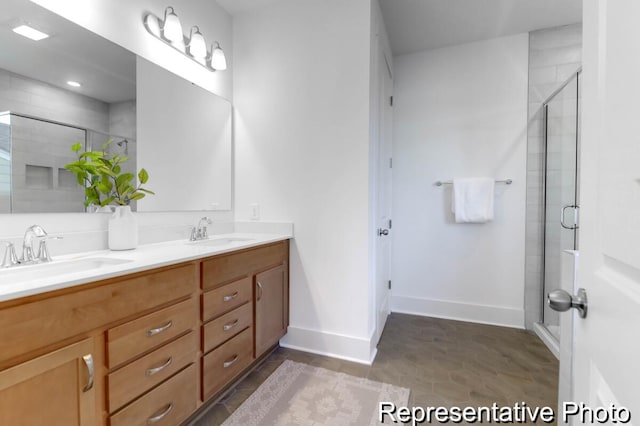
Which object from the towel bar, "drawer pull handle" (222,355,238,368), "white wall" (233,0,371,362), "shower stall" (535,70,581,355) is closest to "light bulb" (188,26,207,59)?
"white wall" (233,0,371,362)

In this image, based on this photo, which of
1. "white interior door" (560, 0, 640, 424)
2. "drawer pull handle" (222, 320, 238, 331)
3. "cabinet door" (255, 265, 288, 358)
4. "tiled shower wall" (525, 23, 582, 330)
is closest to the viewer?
"white interior door" (560, 0, 640, 424)

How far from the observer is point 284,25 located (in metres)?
2.28

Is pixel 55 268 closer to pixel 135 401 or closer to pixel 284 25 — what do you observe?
pixel 135 401

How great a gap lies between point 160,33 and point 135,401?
1956mm

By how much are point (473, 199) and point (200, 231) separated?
2317mm

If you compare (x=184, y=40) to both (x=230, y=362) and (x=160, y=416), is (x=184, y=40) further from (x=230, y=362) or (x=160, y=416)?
(x=160, y=416)

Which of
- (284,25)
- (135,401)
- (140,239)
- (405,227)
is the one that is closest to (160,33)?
(284,25)

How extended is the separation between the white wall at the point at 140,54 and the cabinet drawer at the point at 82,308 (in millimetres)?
565

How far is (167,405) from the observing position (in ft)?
4.19

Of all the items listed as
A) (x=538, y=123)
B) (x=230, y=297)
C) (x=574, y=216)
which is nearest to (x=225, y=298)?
(x=230, y=297)

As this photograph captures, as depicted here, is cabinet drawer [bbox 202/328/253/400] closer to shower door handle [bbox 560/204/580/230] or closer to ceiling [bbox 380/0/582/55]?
shower door handle [bbox 560/204/580/230]

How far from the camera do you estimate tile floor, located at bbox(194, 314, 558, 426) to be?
1.69 meters

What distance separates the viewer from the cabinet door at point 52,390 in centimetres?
80

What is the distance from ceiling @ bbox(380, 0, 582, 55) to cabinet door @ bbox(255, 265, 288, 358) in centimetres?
224
